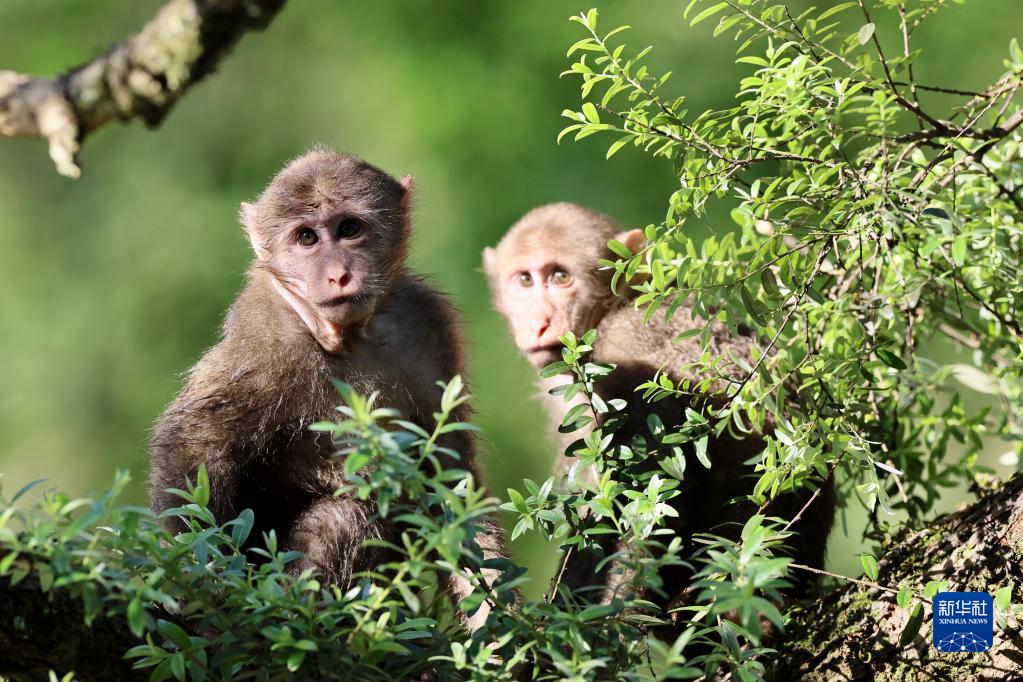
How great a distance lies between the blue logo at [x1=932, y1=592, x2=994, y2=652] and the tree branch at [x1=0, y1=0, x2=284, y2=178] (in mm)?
2658

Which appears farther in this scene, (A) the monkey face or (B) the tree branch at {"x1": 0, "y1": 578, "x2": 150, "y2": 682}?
(A) the monkey face

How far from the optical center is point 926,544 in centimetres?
320

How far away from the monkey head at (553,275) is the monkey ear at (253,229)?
1482 millimetres

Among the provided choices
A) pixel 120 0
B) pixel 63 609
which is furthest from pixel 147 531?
pixel 120 0

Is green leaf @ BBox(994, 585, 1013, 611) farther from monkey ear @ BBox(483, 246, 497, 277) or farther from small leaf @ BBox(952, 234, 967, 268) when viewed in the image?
monkey ear @ BBox(483, 246, 497, 277)


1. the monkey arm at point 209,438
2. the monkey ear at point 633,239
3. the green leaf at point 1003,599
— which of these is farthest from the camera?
the monkey ear at point 633,239

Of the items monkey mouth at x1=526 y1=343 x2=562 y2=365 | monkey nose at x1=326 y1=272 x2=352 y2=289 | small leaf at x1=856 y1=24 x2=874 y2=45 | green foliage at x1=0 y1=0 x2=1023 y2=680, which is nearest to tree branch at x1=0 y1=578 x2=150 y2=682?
green foliage at x1=0 y1=0 x2=1023 y2=680

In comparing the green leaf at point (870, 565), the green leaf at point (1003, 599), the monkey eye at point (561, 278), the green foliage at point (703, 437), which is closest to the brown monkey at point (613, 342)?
the monkey eye at point (561, 278)

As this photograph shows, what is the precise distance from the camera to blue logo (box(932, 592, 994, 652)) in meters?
2.86

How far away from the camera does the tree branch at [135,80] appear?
3646 millimetres

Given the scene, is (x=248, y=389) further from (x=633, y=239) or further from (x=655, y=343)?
(x=633, y=239)

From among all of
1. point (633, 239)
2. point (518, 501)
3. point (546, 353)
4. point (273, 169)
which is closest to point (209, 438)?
point (518, 501)

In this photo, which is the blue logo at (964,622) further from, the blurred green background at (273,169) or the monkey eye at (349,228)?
the blurred green background at (273,169)

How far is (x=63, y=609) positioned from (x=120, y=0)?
928cm
